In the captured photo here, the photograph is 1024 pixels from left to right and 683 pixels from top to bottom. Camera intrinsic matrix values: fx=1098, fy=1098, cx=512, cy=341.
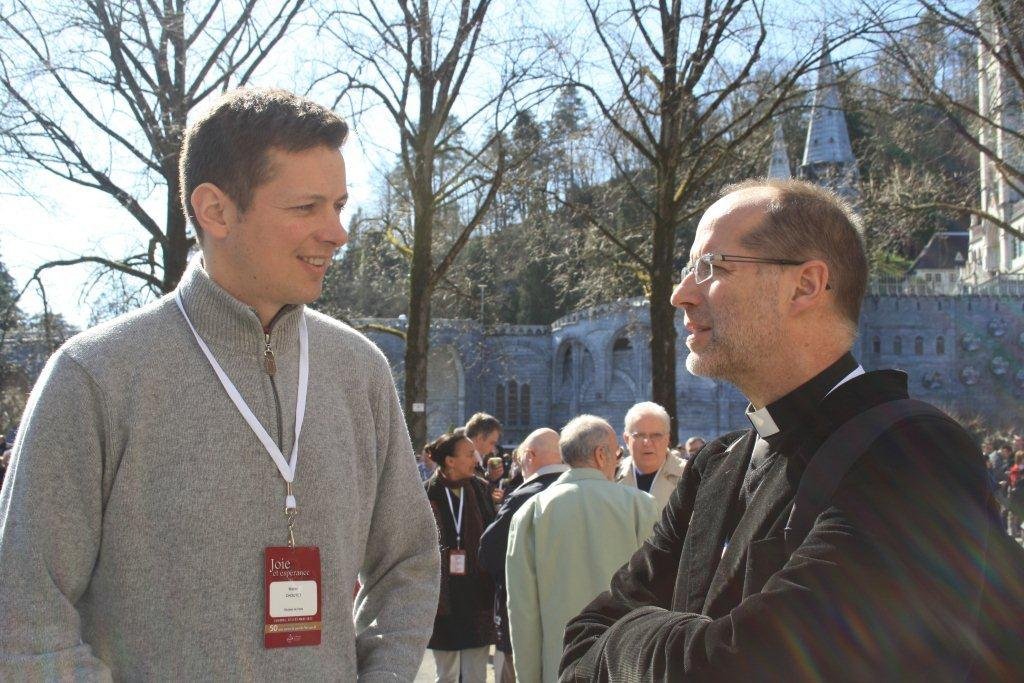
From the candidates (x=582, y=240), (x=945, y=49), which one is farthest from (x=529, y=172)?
(x=945, y=49)

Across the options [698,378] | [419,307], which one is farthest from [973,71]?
[698,378]

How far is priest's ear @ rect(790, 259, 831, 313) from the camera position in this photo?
2.10 meters

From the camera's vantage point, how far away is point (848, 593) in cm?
163

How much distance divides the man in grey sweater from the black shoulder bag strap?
0.82m

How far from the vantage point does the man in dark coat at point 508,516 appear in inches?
237

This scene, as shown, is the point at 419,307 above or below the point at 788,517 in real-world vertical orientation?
above

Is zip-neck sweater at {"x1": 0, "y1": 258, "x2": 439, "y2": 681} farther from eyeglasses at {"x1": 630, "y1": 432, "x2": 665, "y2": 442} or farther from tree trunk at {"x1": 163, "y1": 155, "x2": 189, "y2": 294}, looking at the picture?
tree trunk at {"x1": 163, "y1": 155, "x2": 189, "y2": 294}

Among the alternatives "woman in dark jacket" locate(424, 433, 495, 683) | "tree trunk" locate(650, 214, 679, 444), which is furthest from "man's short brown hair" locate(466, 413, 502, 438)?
"tree trunk" locate(650, 214, 679, 444)

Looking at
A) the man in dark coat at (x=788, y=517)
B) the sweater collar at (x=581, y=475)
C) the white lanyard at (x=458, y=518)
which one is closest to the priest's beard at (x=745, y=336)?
the man in dark coat at (x=788, y=517)

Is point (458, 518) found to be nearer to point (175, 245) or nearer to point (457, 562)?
point (457, 562)

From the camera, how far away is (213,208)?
85.1 inches

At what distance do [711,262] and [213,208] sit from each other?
99 centimetres

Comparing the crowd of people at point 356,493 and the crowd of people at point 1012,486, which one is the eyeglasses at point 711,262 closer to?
the crowd of people at point 356,493

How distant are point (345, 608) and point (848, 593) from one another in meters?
0.95
